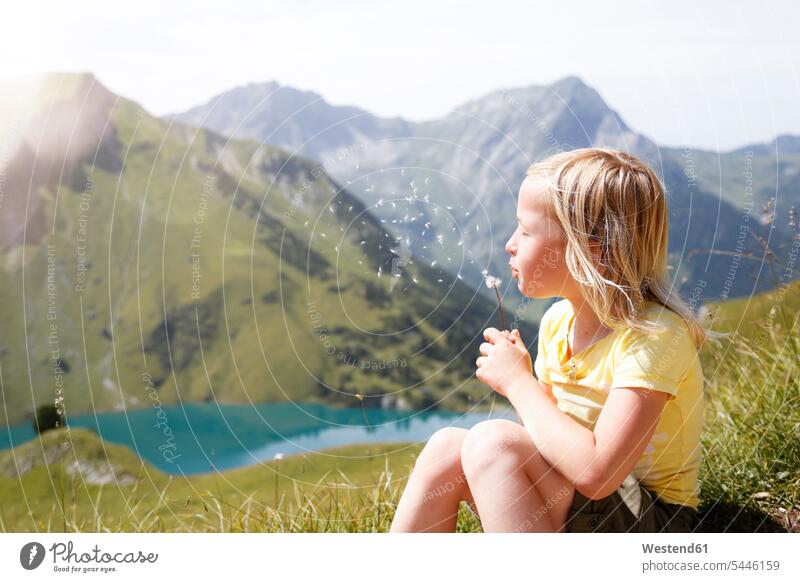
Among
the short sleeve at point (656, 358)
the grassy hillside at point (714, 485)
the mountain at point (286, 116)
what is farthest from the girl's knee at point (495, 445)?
the mountain at point (286, 116)

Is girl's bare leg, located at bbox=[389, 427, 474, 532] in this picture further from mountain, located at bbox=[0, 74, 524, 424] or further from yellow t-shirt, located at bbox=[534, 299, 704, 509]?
mountain, located at bbox=[0, 74, 524, 424]

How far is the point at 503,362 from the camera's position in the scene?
1.73 meters

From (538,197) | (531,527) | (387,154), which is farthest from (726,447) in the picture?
(387,154)

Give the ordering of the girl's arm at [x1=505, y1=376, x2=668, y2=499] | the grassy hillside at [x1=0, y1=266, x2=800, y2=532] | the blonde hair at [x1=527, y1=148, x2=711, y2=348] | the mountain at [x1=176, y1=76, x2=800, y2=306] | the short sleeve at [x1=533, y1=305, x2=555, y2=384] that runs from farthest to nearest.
Result: the mountain at [x1=176, y1=76, x2=800, y2=306], the grassy hillside at [x1=0, y1=266, x2=800, y2=532], the short sleeve at [x1=533, y1=305, x2=555, y2=384], the blonde hair at [x1=527, y1=148, x2=711, y2=348], the girl's arm at [x1=505, y1=376, x2=668, y2=499]

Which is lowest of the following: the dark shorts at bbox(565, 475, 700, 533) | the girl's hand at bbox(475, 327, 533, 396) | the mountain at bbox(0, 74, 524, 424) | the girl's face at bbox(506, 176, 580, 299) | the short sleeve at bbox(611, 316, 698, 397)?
the mountain at bbox(0, 74, 524, 424)

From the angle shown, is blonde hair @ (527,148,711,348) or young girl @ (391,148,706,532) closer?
young girl @ (391,148,706,532)

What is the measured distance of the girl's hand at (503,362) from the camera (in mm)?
1701

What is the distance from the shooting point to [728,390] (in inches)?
106

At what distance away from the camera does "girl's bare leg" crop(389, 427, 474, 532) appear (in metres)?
1.72

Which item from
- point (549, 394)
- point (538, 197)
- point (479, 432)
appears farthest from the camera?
point (549, 394)

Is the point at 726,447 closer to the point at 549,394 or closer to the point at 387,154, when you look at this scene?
the point at 549,394
